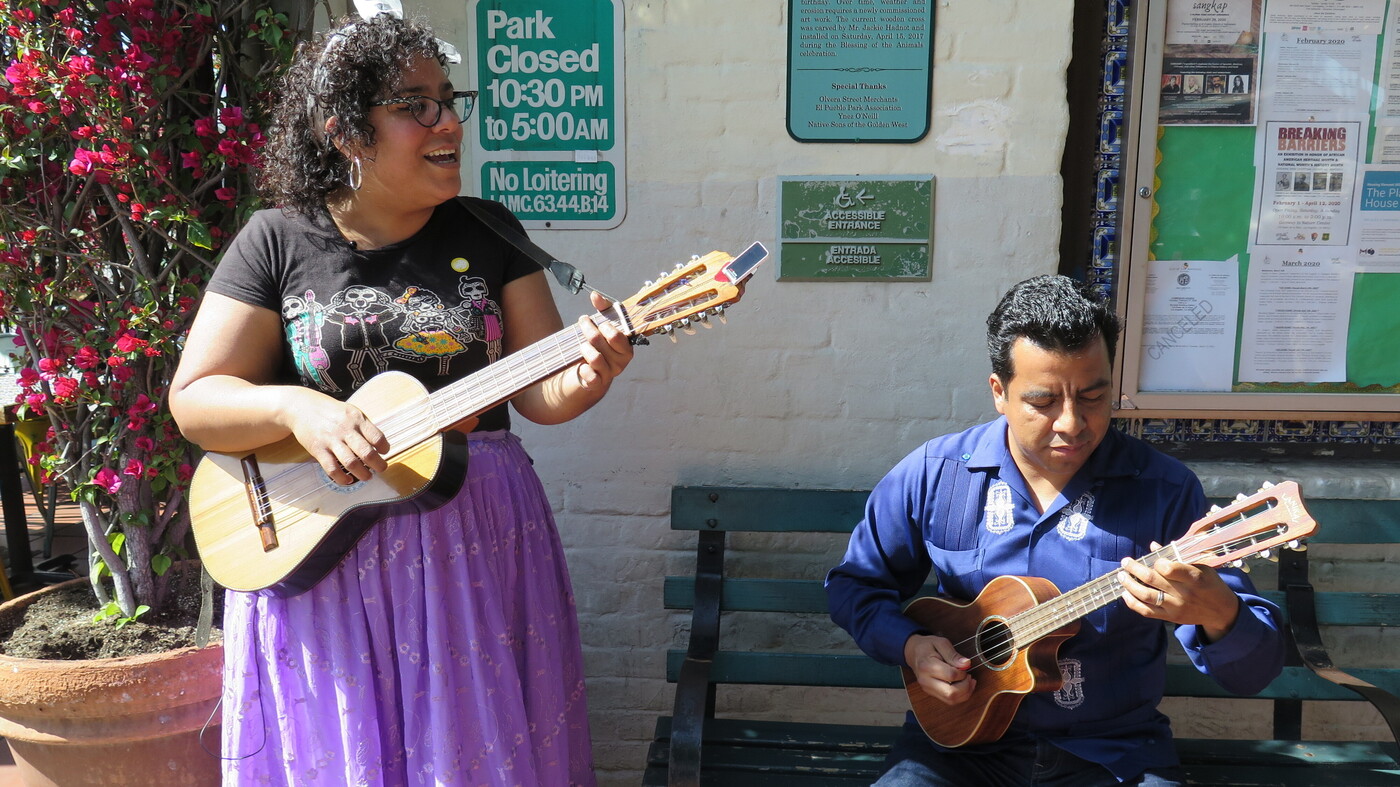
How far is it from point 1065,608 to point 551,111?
1888mm

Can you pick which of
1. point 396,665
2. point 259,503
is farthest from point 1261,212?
point 259,503

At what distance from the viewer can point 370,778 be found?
1.98 metres

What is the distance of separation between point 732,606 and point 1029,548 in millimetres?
978

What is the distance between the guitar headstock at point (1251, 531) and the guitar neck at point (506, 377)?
1117 mm

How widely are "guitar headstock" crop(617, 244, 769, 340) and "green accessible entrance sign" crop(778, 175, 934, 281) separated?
0.98 m

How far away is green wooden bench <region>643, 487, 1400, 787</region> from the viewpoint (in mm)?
2418

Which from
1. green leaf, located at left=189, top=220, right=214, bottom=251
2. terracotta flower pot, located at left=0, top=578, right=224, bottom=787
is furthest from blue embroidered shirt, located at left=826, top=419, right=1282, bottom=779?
green leaf, located at left=189, top=220, right=214, bottom=251

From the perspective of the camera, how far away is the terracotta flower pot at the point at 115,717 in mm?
2432

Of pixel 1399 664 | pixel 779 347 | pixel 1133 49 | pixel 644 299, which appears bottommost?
pixel 1399 664

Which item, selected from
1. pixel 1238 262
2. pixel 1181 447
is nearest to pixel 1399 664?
pixel 1181 447

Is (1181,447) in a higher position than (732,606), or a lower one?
higher

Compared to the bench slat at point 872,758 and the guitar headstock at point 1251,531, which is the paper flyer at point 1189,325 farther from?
the guitar headstock at point 1251,531

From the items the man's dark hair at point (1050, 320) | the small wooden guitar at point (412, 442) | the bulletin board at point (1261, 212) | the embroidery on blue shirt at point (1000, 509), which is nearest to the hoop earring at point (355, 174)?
the small wooden guitar at point (412, 442)

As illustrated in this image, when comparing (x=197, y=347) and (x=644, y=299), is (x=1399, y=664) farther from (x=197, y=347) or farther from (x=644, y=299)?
(x=197, y=347)
